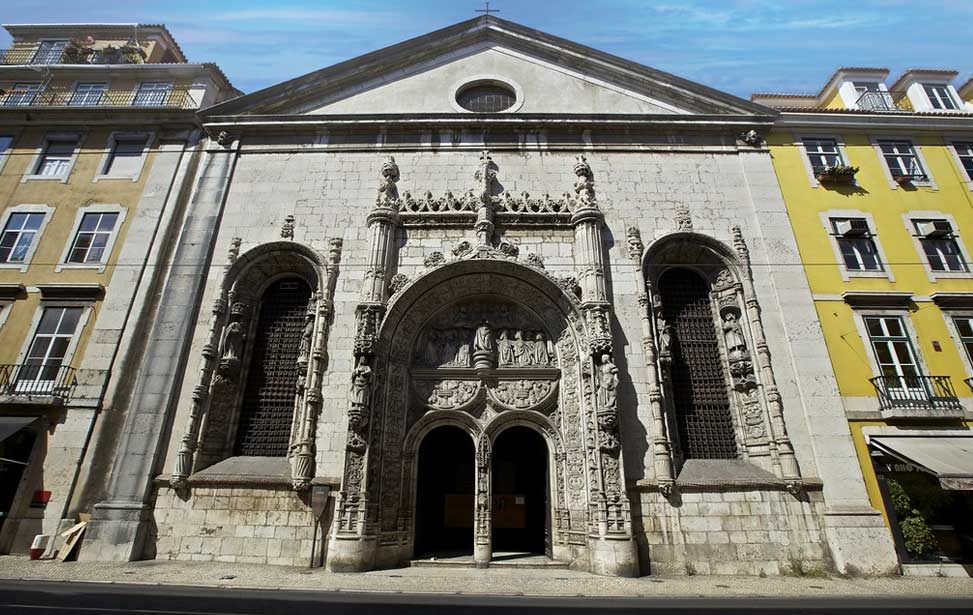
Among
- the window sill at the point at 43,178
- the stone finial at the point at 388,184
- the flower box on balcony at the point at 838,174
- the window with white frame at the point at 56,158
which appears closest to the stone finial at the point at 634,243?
the flower box on balcony at the point at 838,174

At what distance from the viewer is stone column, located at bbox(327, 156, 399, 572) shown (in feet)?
33.2

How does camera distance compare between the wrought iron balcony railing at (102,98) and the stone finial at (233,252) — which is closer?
the stone finial at (233,252)

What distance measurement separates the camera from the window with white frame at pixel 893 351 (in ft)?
39.3

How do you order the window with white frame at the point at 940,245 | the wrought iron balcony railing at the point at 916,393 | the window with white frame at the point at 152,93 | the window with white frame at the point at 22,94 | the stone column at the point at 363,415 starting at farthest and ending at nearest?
1. the window with white frame at the point at 152,93
2. the window with white frame at the point at 22,94
3. the window with white frame at the point at 940,245
4. the wrought iron balcony railing at the point at 916,393
5. the stone column at the point at 363,415

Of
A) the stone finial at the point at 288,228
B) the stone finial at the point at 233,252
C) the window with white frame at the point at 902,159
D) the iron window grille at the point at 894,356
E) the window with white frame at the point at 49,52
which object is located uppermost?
the window with white frame at the point at 49,52

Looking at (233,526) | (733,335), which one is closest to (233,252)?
(233,526)

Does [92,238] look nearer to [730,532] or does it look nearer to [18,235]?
[18,235]

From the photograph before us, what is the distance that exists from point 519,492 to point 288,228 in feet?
35.4

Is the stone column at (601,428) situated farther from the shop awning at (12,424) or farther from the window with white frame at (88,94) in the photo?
the window with white frame at (88,94)

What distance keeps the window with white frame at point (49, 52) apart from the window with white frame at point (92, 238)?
991cm

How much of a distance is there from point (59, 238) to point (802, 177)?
23635mm

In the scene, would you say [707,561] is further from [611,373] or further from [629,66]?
[629,66]

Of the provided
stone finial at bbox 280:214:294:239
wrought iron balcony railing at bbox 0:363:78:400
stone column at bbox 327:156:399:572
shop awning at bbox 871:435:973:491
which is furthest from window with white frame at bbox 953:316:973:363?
wrought iron balcony railing at bbox 0:363:78:400

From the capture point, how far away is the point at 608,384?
435 inches
